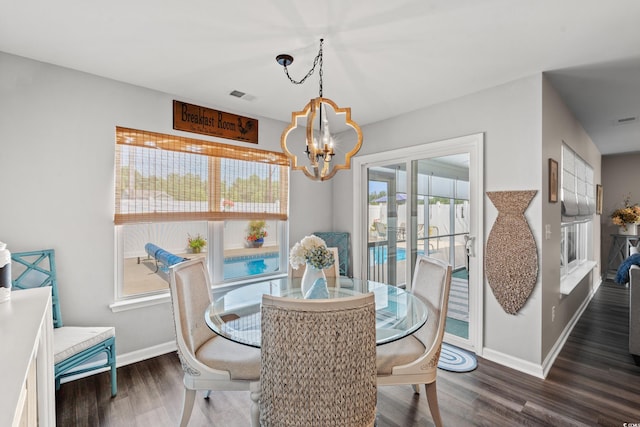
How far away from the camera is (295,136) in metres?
4.04

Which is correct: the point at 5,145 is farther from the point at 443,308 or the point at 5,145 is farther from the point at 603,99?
the point at 603,99

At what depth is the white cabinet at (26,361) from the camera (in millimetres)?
725

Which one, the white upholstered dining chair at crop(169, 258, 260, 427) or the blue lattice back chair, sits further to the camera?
the blue lattice back chair

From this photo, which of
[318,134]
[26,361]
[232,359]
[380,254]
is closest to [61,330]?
[232,359]

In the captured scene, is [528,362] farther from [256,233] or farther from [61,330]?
[61,330]

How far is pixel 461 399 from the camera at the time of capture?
2242 millimetres

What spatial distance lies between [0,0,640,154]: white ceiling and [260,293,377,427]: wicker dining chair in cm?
162

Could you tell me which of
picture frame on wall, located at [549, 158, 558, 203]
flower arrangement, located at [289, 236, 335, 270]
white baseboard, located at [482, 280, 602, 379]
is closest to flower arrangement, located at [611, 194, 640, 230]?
white baseboard, located at [482, 280, 602, 379]

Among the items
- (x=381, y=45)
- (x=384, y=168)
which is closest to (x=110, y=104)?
(x=381, y=45)

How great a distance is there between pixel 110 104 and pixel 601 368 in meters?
4.77

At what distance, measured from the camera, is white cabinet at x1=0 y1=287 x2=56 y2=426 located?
2.38 ft

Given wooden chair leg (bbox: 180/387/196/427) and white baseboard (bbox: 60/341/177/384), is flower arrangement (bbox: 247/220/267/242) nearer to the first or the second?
white baseboard (bbox: 60/341/177/384)

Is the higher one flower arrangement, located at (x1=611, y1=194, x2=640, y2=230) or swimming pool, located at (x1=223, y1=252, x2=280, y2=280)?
flower arrangement, located at (x1=611, y1=194, x2=640, y2=230)

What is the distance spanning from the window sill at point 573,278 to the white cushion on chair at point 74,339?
406cm
